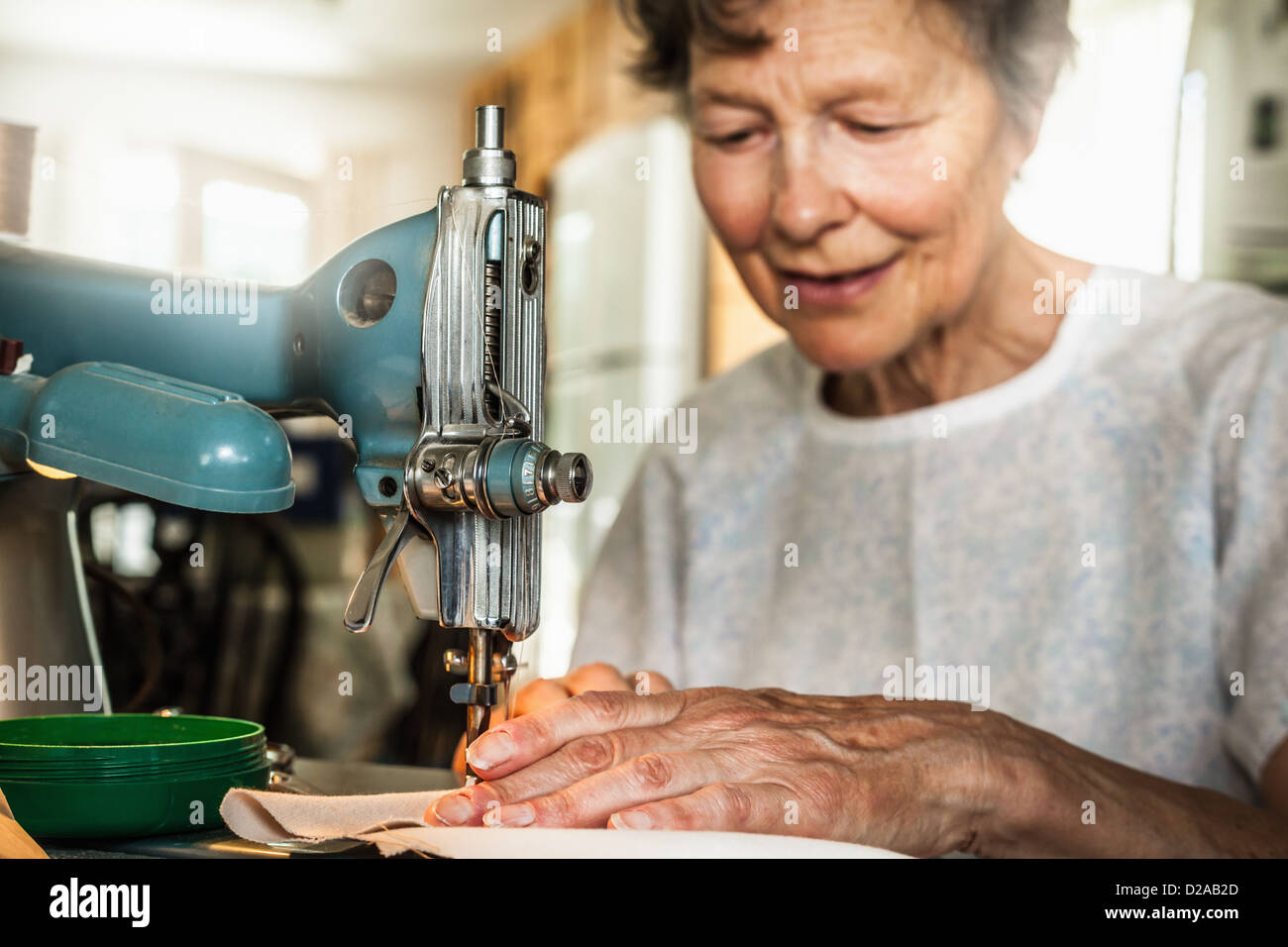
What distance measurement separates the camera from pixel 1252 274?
199 centimetres

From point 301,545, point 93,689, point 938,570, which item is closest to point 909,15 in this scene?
point 938,570

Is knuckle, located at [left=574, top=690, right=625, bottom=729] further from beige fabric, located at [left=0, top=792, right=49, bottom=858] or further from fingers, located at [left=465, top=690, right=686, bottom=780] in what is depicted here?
beige fabric, located at [left=0, top=792, right=49, bottom=858]

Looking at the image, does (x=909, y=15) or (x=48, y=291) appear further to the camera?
(x=909, y=15)

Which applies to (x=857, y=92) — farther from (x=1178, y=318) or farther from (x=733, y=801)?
(x=733, y=801)

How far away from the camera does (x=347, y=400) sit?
76cm

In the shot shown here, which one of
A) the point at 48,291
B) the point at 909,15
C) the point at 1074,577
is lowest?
the point at 1074,577

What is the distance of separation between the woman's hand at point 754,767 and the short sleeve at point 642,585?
690 mm

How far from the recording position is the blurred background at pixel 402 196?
800mm

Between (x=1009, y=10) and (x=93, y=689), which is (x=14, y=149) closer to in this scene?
(x=93, y=689)

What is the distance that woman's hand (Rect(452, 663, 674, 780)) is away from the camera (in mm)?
996

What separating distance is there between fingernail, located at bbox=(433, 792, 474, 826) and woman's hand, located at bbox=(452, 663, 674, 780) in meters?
0.33

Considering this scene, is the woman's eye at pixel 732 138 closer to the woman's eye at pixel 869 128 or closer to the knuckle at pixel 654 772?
the woman's eye at pixel 869 128

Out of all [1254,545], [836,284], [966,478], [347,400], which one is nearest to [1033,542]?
[966,478]

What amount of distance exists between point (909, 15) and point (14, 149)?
0.80 metres
